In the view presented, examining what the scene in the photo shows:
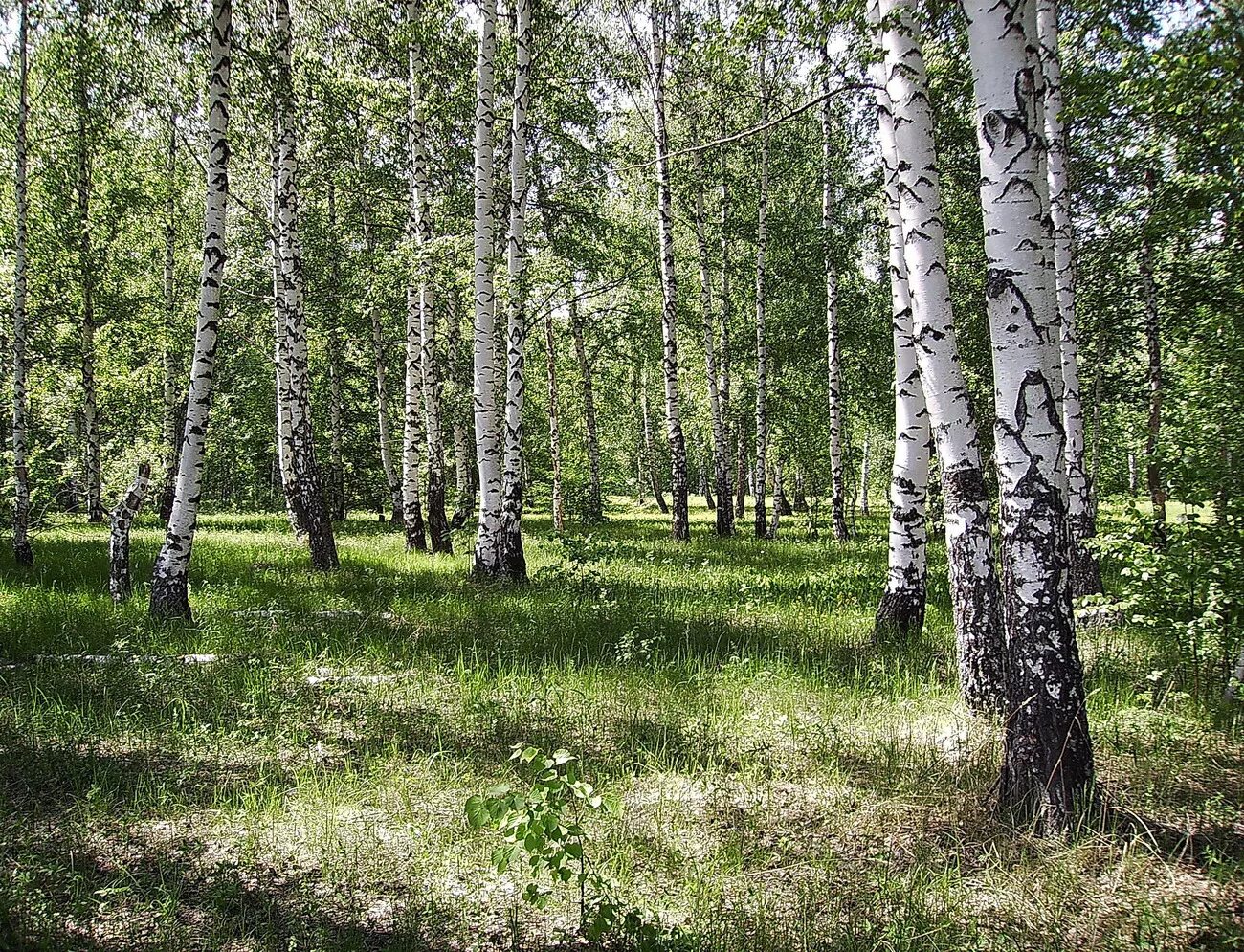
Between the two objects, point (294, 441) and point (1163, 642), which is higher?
point (294, 441)

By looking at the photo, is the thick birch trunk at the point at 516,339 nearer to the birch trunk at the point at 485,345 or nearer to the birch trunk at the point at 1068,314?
the birch trunk at the point at 485,345

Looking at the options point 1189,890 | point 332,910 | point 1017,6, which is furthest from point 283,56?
point 1189,890

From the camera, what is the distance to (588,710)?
5273 millimetres

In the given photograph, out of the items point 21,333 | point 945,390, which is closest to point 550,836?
point 945,390

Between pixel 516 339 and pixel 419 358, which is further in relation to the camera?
pixel 419 358

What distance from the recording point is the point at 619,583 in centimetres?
1017

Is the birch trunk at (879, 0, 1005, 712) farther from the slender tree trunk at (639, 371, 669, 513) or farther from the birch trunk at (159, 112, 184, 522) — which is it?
the slender tree trunk at (639, 371, 669, 513)

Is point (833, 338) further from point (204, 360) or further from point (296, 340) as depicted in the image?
point (204, 360)

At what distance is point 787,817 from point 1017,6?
14.1 ft

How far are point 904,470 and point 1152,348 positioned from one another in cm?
1156

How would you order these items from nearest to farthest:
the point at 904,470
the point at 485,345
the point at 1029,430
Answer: the point at 1029,430 < the point at 904,470 < the point at 485,345

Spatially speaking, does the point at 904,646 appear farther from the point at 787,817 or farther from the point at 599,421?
the point at 599,421

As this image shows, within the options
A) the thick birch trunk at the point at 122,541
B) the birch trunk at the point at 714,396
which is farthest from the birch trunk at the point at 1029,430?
the birch trunk at the point at 714,396

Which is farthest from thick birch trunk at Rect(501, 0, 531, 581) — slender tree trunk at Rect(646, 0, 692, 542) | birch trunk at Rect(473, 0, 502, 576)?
slender tree trunk at Rect(646, 0, 692, 542)
